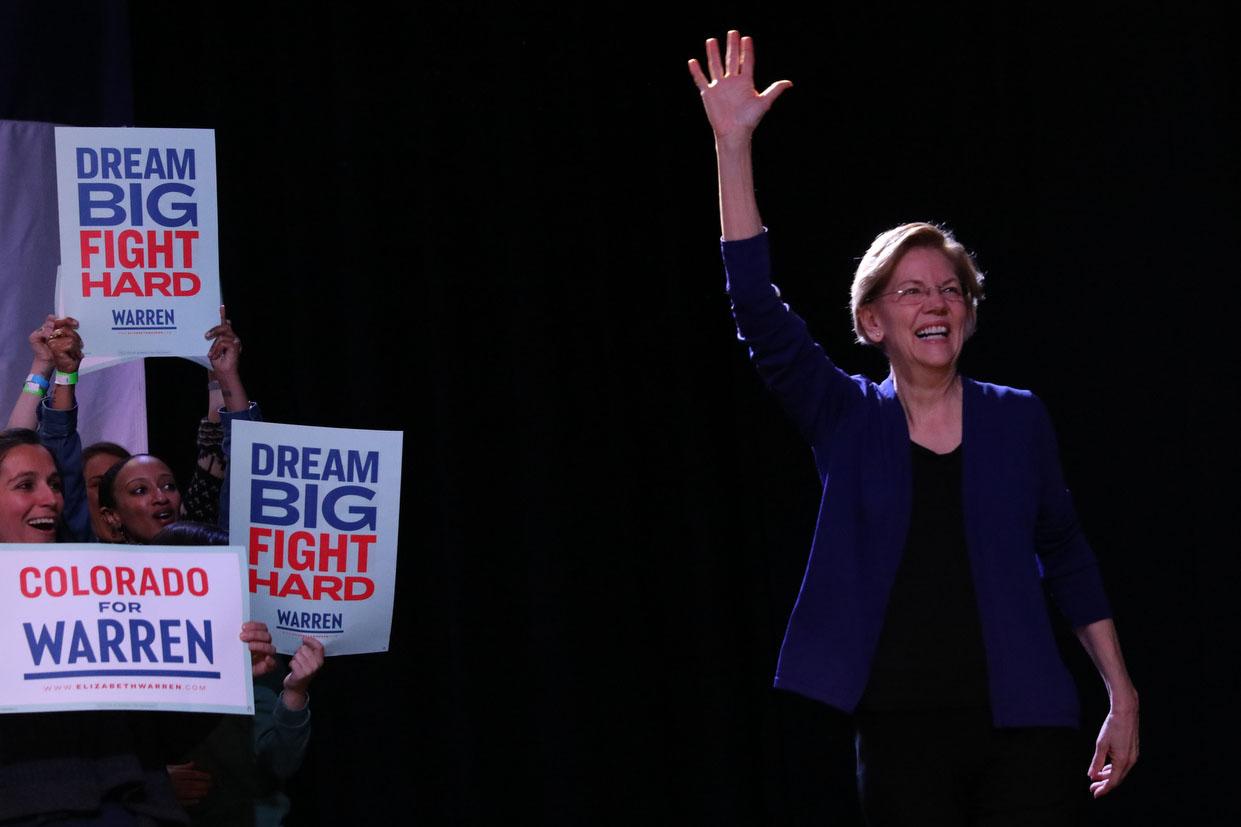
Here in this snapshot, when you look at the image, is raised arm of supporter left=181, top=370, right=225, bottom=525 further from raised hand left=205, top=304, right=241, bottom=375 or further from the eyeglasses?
the eyeglasses

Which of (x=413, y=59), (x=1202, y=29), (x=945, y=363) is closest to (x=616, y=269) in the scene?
(x=413, y=59)

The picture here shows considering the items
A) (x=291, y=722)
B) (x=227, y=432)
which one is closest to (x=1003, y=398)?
(x=291, y=722)

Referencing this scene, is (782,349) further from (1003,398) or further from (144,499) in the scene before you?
(144,499)

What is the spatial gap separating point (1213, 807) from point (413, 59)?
2572 mm

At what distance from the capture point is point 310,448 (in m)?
2.71

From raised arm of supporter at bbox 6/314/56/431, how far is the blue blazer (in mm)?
1443

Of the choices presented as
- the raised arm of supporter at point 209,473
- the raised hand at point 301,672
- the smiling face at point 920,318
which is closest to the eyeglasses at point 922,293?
the smiling face at point 920,318

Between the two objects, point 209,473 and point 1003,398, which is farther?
point 209,473

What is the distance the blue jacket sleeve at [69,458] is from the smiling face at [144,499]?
11cm

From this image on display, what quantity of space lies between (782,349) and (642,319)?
5.86ft

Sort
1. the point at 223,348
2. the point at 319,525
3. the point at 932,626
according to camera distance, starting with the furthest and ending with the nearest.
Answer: the point at 223,348 < the point at 319,525 < the point at 932,626

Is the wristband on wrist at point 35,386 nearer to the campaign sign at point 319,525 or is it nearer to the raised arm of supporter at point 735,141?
the campaign sign at point 319,525

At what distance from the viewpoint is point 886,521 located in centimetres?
189

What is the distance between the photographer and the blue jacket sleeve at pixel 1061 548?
2.03 meters
